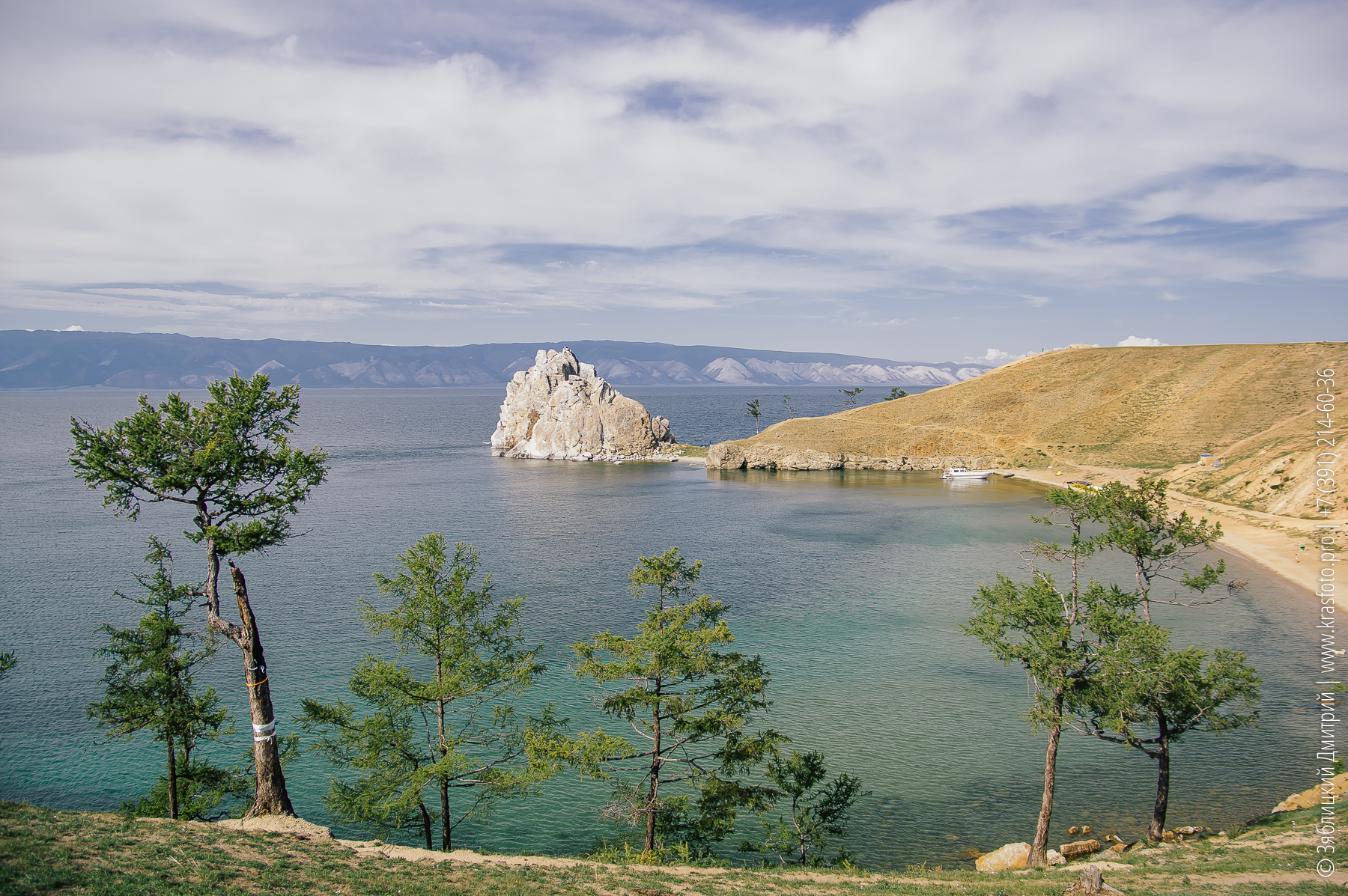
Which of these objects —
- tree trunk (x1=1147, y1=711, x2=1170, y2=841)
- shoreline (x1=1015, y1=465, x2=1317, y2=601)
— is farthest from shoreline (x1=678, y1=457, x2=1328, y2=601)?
tree trunk (x1=1147, y1=711, x2=1170, y2=841)

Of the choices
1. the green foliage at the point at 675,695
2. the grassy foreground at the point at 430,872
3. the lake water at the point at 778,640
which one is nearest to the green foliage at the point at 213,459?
the grassy foreground at the point at 430,872

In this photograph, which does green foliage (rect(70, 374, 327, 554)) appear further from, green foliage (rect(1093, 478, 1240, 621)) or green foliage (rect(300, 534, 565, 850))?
green foliage (rect(1093, 478, 1240, 621))

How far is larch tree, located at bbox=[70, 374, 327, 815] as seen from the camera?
20547 millimetres

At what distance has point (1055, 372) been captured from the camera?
15438 cm

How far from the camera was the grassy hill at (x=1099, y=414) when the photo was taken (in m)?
116

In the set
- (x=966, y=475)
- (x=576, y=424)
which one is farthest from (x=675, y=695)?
(x=576, y=424)

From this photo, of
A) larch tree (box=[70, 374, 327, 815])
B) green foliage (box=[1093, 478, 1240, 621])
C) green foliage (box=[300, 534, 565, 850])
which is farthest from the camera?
green foliage (box=[1093, 478, 1240, 621])

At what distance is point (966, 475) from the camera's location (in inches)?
4744

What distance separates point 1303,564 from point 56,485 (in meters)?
153

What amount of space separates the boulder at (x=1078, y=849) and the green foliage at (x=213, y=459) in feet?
84.6

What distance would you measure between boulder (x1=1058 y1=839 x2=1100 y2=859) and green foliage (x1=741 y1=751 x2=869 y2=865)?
6.82m

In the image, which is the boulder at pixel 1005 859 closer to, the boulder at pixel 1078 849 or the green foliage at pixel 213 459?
the boulder at pixel 1078 849

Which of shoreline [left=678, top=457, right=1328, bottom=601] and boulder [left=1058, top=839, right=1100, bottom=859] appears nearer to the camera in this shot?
boulder [left=1058, top=839, right=1100, bottom=859]

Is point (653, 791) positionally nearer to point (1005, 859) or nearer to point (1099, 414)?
point (1005, 859)
